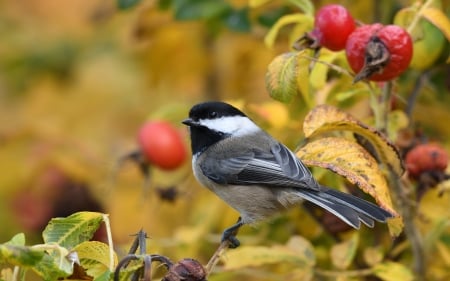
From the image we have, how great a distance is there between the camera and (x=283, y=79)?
2352mm

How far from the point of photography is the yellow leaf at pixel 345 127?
91.3 inches

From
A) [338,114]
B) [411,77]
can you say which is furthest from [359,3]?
[338,114]

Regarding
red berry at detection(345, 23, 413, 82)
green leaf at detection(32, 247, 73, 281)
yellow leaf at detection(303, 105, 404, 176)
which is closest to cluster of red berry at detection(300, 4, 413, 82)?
red berry at detection(345, 23, 413, 82)

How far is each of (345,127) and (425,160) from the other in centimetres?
36

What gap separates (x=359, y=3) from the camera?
325 centimetres

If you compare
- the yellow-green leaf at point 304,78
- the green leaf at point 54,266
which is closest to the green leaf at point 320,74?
the yellow-green leaf at point 304,78

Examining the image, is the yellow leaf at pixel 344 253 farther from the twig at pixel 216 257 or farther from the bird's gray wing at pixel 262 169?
the twig at pixel 216 257

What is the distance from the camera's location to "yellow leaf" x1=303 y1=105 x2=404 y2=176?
7.61 feet

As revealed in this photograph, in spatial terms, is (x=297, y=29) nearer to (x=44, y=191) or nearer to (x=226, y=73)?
(x=226, y=73)

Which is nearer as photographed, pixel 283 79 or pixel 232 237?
pixel 283 79

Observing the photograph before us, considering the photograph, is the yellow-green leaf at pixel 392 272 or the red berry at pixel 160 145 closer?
the yellow-green leaf at pixel 392 272

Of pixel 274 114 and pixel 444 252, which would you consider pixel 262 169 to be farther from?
pixel 444 252

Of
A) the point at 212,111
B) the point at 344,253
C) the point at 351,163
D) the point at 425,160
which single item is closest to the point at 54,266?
the point at 351,163

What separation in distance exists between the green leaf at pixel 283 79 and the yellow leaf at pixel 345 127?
0.25ft
